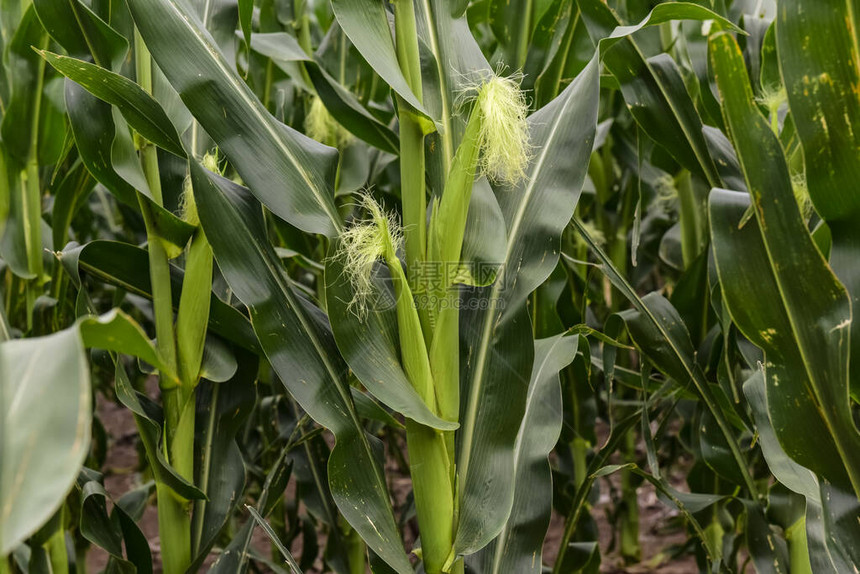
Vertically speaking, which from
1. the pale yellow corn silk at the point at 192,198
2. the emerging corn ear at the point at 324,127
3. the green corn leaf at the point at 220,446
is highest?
the pale yellow corn silk at the point at 192,198

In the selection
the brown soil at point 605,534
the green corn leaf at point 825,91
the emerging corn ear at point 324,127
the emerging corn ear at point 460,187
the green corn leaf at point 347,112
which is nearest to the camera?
the green corn leaf at point 825,91

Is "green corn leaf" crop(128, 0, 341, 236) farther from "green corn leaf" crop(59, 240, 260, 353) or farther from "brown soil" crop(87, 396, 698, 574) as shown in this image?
"brown soil" crop(87, 396, 698, 574)

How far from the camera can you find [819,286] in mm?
748

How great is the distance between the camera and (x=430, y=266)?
2.93 ft

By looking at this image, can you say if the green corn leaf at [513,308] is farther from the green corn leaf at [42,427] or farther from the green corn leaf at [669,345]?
the green corn leaf at [42,427]

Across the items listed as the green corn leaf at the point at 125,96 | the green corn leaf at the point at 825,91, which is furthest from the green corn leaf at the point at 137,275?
the green corn leaf at the point at 825,91

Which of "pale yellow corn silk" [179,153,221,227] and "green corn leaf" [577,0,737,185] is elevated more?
"green corn leaf" [577,0,737,185]

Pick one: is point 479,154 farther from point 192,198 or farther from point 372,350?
point 192,198

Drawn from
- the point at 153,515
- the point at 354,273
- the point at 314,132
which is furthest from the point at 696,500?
the point at 153,515

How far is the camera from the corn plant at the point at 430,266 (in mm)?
748

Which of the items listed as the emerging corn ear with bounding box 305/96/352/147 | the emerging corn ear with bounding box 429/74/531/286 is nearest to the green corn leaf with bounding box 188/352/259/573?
the emerging corn ear with bounding box 429/74/531/286

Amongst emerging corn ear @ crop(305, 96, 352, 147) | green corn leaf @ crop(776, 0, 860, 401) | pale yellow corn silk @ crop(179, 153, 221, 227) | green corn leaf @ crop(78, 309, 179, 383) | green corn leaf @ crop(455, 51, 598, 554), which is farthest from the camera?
emerging corn ear @ crop(305, 96, 352, 147)

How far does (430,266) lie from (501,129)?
7.0 inches

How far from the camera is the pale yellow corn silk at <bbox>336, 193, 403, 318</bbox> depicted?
2.79ft
